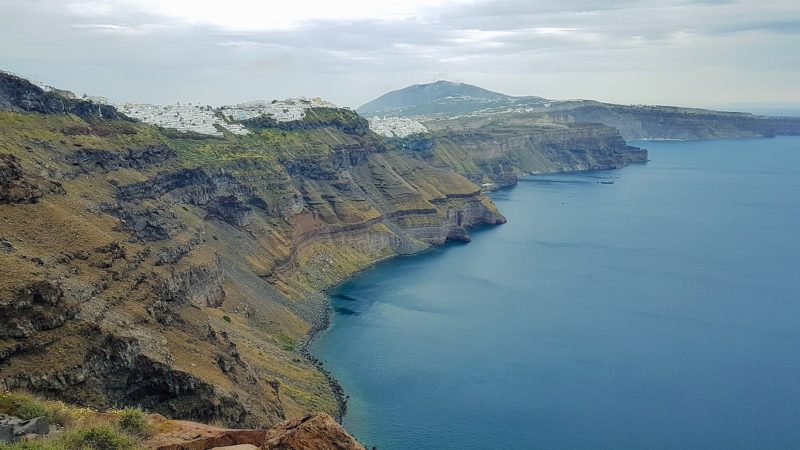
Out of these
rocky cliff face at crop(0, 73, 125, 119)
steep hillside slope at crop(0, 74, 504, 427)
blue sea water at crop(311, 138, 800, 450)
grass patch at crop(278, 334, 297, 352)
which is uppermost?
rocky cliff face at crop(0, 73, 125, 119)

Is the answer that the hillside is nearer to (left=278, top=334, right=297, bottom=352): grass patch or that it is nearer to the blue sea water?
(left=278, top=334, right=297, bottom=352): grass patch

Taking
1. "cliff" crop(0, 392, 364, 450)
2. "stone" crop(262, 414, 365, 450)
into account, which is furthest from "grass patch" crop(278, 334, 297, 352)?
"stone" crop(262, 414, 365, 450)

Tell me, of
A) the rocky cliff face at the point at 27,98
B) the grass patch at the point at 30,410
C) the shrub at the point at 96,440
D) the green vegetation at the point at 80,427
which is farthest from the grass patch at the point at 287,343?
the shrub at the point at 96,440

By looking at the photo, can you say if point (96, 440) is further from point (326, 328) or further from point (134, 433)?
point (326, 328)

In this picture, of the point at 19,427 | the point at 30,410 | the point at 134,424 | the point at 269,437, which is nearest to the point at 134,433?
the point at 134,424

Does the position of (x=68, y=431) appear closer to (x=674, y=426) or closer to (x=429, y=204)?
(x=674, y=426)

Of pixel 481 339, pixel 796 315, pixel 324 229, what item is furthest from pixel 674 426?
pixel 324 229

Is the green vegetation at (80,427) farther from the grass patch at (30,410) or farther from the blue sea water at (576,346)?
the blue sea water at (576,346)
